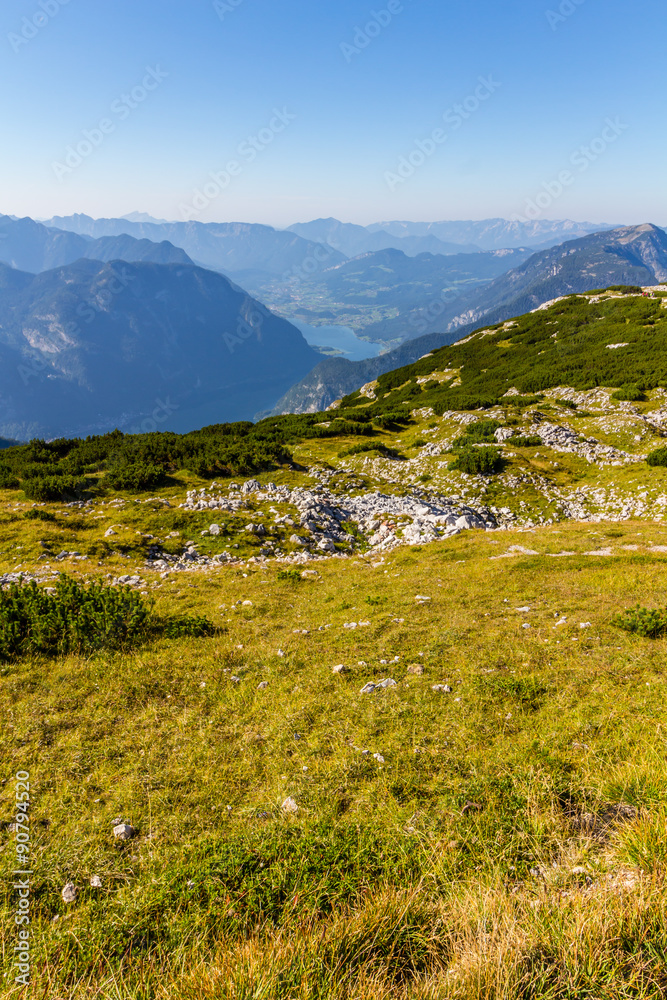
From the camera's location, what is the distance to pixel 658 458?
23688 mm

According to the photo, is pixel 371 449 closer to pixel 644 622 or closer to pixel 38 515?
pixel 38 515

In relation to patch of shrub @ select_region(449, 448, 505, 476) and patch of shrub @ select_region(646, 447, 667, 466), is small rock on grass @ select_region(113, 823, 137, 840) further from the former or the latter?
patch of shrub @ select_region(646, 447, 667, 466)

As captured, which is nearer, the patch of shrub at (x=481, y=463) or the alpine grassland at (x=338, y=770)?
the alpine grassland at (x=338, y=770)

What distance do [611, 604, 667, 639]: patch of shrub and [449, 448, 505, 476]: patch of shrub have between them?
17583 mm

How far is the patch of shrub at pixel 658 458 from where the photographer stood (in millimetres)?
23516

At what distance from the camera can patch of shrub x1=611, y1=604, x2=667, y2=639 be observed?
25.6 feet

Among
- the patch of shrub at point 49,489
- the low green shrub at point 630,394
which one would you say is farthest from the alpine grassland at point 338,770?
the low green shrub at point 630,394

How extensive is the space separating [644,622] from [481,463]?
18.1m

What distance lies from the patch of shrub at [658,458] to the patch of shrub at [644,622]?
65.9 feet

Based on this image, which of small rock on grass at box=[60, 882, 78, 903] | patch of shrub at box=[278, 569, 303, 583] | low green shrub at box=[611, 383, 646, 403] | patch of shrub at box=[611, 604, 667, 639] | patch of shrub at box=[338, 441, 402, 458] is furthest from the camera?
low green shrub at box=[611, 383, 646, 403]

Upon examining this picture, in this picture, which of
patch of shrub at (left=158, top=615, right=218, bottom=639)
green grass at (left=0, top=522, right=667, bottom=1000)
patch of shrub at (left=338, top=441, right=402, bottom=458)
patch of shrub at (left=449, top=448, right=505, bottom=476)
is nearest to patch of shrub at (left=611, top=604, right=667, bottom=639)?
green grass at (left=0, top=522, right=667, bottom=1000)

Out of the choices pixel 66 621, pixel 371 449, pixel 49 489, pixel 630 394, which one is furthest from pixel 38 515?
pixel 630 394

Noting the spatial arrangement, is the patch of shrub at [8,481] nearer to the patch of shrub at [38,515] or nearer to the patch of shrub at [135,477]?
the patch of shrub at [135,477]

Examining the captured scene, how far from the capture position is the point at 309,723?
6.21 meters
